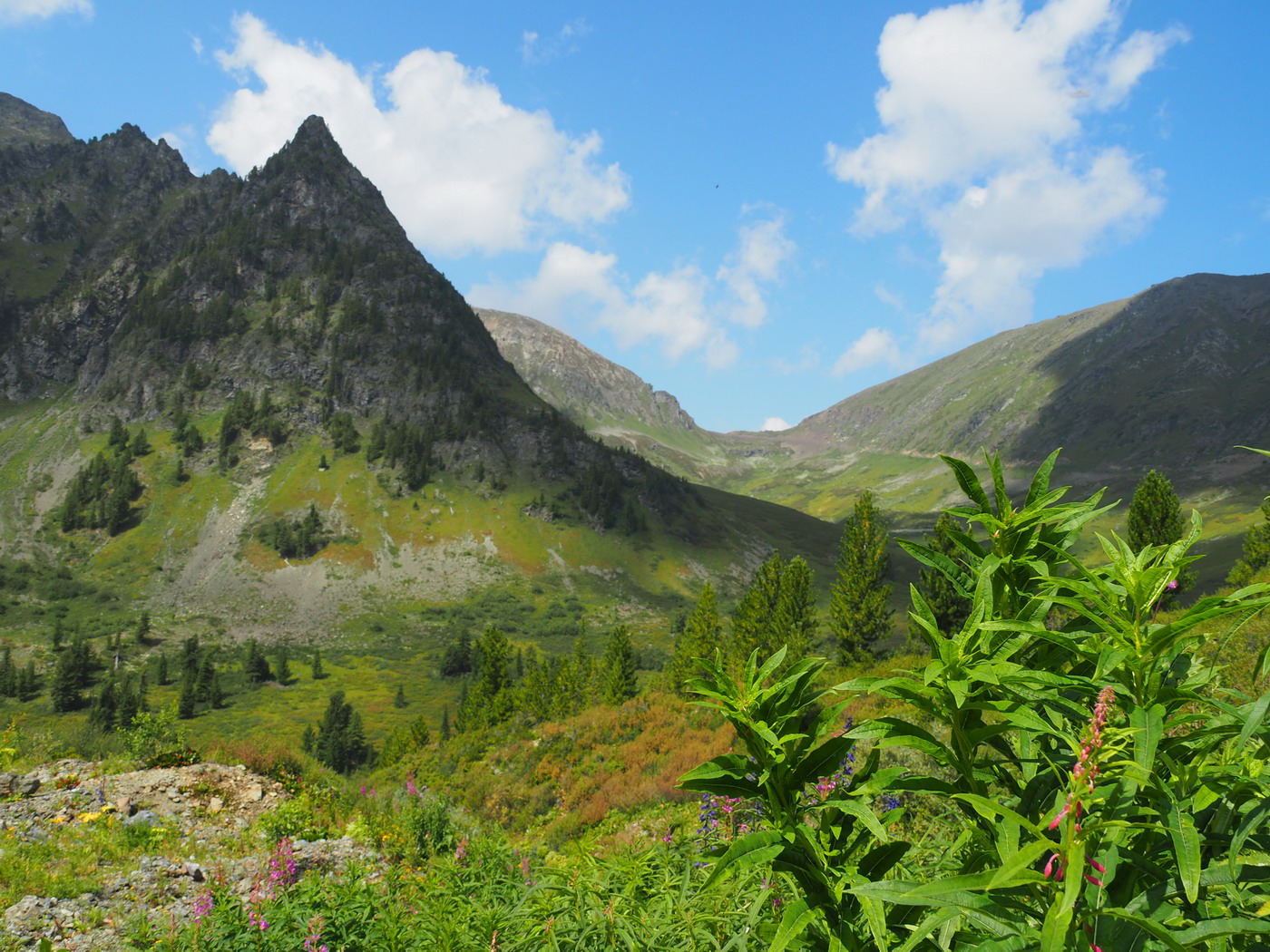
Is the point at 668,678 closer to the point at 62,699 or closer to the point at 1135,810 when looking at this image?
the point at 1135,810

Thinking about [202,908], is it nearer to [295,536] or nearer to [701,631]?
[701,631]

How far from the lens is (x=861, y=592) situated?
128 feet

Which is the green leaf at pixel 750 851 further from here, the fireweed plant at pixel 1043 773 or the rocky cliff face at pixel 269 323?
the rocky cliff face at pixel 269 323

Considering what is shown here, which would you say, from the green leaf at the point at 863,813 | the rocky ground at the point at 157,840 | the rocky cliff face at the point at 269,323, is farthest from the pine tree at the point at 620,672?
the rocky cliff face at the point at 269,323

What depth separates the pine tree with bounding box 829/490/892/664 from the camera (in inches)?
1521

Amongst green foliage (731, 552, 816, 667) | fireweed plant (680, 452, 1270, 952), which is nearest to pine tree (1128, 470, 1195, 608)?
green foliage (731, 552, 816, 667)

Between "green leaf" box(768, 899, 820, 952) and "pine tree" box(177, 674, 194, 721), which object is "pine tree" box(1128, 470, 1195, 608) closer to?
"green leaf" box(768, 899, 820, 952)

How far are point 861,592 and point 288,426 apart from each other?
148 m

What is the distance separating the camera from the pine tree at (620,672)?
4841 cm

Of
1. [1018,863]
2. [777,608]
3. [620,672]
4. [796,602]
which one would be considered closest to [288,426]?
[620,672]

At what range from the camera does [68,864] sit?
800 cm

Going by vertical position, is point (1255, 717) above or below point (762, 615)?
above

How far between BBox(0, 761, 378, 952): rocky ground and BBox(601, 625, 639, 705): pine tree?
1464 inches

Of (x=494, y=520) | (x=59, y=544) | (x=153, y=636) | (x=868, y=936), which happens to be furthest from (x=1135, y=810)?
(x=59, y=544)
